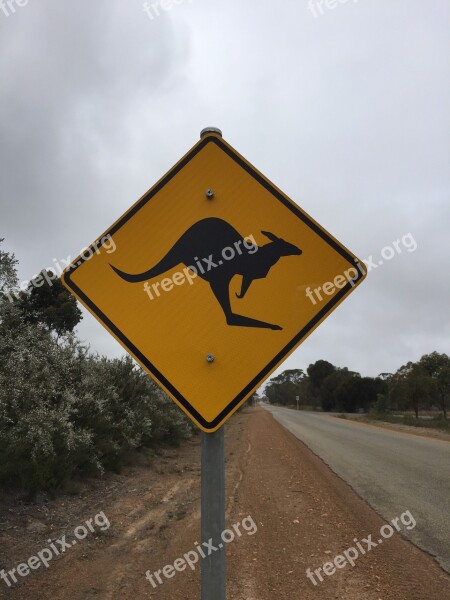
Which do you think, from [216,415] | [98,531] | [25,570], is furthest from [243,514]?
[216,415]

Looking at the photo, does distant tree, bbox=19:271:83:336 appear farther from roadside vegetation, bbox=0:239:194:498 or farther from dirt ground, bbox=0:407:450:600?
dirt ground, bbox=0:407:450:600

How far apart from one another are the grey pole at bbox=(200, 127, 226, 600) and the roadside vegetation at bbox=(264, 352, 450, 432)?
2488 cm

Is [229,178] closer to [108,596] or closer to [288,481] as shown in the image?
[108,596]

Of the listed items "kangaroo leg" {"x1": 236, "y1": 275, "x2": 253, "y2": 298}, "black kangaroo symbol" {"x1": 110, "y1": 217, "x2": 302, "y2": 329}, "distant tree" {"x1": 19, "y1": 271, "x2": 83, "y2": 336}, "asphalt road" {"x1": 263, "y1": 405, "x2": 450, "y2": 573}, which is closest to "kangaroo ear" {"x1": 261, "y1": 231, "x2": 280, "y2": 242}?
"black kangaroo symbol" {"x1": 110, "y1": 217, "x2": 302, "y2": 329}

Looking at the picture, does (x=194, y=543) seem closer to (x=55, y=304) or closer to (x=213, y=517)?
(x=213, y=517)

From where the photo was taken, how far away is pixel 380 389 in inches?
2581

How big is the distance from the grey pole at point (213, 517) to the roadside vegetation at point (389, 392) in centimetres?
2488

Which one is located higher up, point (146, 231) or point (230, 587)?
point (146, 231)

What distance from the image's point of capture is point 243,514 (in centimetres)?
592

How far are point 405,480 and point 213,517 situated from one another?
8.55 metres

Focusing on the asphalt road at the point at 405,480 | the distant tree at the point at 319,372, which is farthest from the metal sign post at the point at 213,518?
the distant tree at the point at 319,372

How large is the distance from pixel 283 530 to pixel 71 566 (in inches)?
100

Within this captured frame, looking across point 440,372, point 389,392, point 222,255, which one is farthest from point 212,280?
point 389,392

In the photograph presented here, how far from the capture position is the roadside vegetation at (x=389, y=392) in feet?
117
